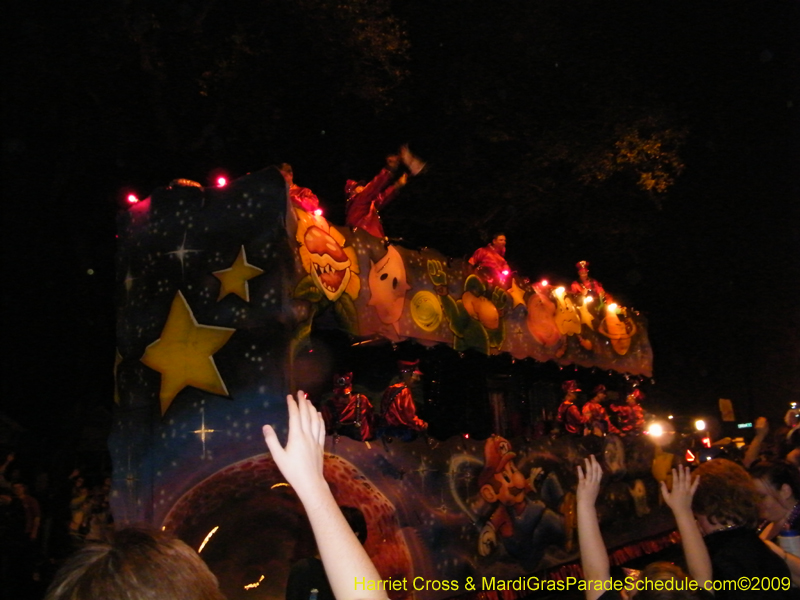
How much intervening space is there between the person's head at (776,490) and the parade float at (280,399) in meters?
3.13

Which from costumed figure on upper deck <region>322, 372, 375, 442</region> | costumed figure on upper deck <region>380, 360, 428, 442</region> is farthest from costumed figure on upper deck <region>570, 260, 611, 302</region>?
costumed figure on upper deck <region>322, 372, 375, 442</region>

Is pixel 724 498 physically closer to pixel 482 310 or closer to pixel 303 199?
pixel 303 199

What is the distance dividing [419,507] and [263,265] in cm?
269

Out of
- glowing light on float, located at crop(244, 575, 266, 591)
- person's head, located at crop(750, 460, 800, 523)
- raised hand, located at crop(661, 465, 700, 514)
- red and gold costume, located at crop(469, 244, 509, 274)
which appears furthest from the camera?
red and gold costume, located at crop(469, 244, 509, 274)

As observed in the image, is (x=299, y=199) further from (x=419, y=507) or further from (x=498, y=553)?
(x=498, y=553)

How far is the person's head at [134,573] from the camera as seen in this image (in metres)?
1.67

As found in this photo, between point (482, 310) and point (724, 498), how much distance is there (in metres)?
4.96

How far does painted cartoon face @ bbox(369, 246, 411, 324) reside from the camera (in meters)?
6.77

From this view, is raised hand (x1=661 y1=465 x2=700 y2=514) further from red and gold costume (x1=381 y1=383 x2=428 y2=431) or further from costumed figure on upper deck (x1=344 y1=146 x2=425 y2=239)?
costumed figure on upper deck (x1=344 y1=146 x2=425 y2=239)

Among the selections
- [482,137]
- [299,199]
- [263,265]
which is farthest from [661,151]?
[263,265]

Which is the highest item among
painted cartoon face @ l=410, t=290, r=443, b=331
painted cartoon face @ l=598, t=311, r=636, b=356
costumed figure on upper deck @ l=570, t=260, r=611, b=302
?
costumed figure on upper deck @ l=570, t=260, r=611, b=302

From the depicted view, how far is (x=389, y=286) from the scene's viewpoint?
22.8 feet

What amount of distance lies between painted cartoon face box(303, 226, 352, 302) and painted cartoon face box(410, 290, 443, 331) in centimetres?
111

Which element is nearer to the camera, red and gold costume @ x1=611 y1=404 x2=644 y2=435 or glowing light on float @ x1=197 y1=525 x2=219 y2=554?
glowing light on float @ x1=197 y1=525 x2=219 y2=554
